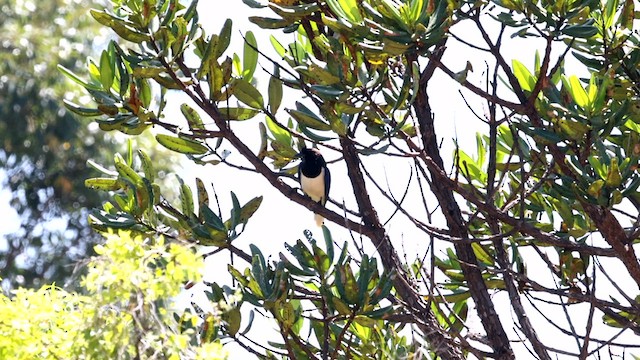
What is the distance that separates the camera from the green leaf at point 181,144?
4.24 m

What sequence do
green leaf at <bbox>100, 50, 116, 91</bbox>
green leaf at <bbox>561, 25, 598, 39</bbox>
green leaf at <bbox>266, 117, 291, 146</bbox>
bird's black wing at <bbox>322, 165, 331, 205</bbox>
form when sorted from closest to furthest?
green leaf at <bbox>561, 25, 598, 39</bbox>
green leaf at <bbox>100, 50, 116, 91</bbox>
green leaf at <bbox>266, 117, 291, 146</bbox>
bird's black wing at <bbox>322, 165, 331, 205</bbox>

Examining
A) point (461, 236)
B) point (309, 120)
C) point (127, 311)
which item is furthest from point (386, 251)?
point (127, 311)

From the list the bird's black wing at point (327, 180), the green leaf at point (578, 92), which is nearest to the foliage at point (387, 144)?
the green leaf at point (578, 92)

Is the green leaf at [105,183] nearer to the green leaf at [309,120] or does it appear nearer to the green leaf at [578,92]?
the green leaf at [309,120]

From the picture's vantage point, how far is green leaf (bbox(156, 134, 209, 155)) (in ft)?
13.9

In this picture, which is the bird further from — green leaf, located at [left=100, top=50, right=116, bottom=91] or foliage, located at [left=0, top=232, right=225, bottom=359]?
foliage, located at [left=0, top=232, right=225, bottom=359]

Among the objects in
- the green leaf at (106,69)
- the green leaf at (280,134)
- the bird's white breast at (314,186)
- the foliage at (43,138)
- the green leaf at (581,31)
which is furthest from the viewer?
the foliage at (43,138)

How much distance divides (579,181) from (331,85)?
1.00 metres

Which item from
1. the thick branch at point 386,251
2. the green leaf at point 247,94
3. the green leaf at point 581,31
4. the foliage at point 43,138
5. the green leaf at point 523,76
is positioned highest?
the foliage at point 43,138

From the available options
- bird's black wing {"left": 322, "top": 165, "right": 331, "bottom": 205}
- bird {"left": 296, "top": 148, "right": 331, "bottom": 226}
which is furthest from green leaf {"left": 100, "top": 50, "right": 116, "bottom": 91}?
bird's black wing {"left": 322, "top": 165, "right": 331, "bottom": 205}

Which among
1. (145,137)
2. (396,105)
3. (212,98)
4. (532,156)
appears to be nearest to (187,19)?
(212,98)

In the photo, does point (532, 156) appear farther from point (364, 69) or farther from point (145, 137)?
point (145, 137)

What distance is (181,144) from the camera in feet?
14.0

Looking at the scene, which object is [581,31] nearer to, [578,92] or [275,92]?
[578,92]
